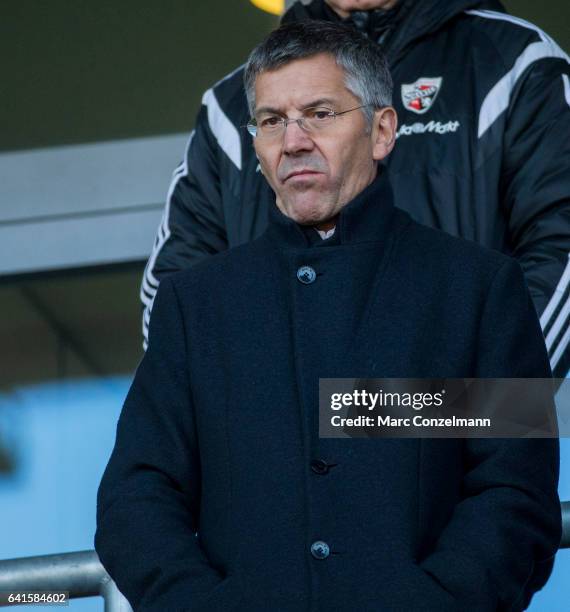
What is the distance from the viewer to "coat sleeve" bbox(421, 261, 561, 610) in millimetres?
2289

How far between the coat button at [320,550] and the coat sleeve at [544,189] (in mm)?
814

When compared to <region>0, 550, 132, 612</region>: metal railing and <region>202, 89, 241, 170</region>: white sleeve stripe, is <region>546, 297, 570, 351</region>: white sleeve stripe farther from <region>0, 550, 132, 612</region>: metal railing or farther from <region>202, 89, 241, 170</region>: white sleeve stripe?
<region>0, 550, 132, 612</region>: metal railing

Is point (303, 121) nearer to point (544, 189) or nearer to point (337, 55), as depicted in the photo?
point (337, 55)

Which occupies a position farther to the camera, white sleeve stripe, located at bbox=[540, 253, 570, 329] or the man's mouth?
white sleeve stripe, located at bbox=[540, 253, 570, 329]

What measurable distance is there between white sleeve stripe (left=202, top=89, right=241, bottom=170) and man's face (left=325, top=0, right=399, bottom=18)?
344mm

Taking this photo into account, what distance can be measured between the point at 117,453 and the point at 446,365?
0.55 meters

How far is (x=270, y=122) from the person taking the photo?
276cm

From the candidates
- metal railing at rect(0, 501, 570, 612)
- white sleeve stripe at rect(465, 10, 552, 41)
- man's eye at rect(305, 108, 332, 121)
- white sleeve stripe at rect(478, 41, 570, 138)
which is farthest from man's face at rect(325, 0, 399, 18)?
metal railing at rect(0, 501, 570, 612)

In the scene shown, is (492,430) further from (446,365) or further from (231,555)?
(231,555)

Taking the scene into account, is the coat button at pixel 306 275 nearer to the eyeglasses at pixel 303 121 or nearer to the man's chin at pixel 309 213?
the man's chin at pixel 309 213

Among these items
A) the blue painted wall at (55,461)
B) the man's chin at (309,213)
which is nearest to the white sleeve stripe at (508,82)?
the man's chin at (309,213)

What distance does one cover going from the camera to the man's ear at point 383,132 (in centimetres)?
281

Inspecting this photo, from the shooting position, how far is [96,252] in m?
4.83

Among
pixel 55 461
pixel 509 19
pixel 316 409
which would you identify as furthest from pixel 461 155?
pixel 55 461
